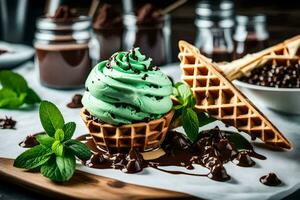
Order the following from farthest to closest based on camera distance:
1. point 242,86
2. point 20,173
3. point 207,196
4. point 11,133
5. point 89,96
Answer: point 242,86 < point 11,133 < point 89,96 < point 20,173 < point 207,196

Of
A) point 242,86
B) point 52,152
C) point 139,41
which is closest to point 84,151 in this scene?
point 52,152

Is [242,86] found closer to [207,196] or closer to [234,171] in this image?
[234,171]

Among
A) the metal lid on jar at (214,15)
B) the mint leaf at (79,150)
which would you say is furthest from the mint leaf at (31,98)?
the metal lid on jar at (214,15)

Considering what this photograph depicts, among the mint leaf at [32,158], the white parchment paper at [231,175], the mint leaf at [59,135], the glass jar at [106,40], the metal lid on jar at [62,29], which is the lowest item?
the white parchment paper at [231,175]

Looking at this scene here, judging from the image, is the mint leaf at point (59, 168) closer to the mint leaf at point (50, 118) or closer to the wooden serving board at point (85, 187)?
the wooden serving board at point (85, 187)

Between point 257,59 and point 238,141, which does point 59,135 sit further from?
point 257,59

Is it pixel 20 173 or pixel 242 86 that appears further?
pixel 242 86
